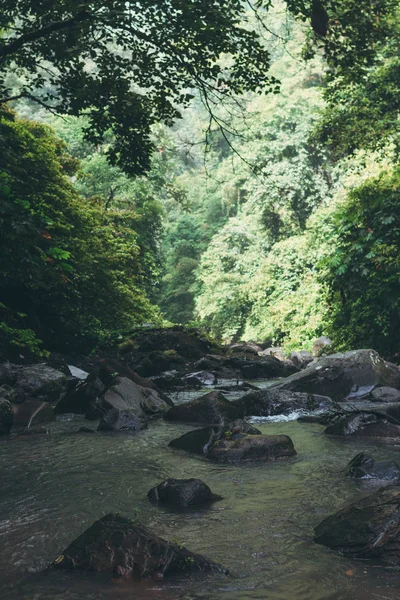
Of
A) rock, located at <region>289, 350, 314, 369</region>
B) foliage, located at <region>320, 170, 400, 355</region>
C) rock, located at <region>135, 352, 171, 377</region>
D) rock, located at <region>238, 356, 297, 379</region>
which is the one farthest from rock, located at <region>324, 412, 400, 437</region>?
rock, located at <region>289, 350, 314, 369</region>

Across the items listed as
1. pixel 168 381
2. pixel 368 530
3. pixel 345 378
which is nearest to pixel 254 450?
pixel 368 530

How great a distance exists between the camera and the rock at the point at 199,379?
15320 mm

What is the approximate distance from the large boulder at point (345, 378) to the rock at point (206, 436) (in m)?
4.38

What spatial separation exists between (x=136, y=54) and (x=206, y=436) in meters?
6.21

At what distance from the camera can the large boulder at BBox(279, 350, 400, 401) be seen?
1120 cm

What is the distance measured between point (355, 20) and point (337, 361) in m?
6.09

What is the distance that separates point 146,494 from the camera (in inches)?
190

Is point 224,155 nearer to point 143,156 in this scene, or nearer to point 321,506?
point 143,156

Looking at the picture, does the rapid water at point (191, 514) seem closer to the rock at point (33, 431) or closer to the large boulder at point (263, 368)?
the rock at point (33, 431)

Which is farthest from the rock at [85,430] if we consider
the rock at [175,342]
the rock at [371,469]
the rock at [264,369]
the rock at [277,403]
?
the rock at [175,342]

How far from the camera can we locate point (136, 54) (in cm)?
944

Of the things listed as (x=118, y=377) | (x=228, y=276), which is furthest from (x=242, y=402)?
(x=228, y=276)

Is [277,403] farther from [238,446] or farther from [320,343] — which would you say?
[320,343]

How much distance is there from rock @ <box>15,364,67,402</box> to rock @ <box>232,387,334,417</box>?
3686mm
